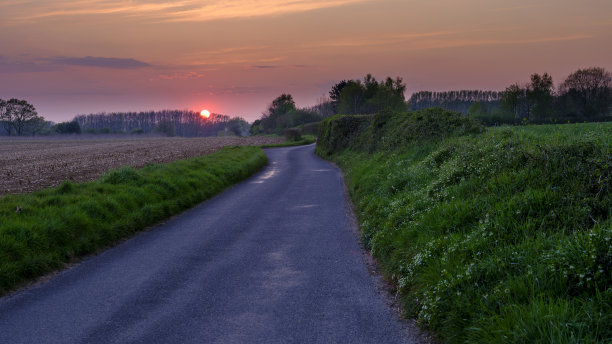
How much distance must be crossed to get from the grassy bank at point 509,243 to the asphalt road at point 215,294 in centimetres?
76

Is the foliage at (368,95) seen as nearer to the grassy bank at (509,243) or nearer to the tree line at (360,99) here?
Result: the tree line at (360,99)

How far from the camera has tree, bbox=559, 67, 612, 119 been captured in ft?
226

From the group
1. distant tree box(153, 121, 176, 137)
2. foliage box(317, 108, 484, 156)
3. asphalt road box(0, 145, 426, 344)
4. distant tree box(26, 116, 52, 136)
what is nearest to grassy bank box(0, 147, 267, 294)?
asphalt road box(0, 145, 426, 344)

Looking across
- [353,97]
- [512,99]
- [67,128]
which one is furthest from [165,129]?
[512,99]

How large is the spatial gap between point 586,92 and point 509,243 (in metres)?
86.6

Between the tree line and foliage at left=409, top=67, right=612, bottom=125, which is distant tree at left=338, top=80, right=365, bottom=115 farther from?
foliage at left=409, top=67, right=612, bottom=125

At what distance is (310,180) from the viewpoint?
22.6 metres

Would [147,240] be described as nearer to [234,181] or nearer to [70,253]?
[70,253]

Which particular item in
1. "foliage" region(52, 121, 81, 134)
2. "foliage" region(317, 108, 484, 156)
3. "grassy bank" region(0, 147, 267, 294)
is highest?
"foliage" region(52, 121, 81, 134)

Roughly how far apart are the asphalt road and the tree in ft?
251

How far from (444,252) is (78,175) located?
22.1 metres

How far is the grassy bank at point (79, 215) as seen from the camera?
7961 millimetres

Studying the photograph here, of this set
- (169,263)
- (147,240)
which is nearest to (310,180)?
(147,240)

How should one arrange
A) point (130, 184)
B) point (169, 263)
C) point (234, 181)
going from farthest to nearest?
→ point (234, 181), point (130, 184), point (169, 263)
